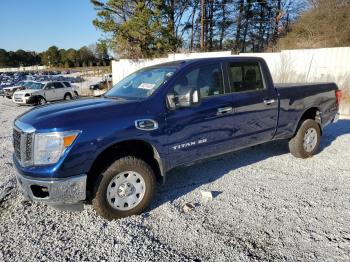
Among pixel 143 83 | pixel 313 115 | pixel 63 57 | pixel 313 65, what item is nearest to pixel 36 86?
pixel 313 65

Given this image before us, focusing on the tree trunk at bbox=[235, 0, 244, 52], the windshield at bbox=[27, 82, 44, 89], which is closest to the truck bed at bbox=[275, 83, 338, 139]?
the windshield at bbox=[27, 82, 44, 89]

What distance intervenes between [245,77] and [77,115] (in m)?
2.66

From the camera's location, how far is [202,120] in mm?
4004

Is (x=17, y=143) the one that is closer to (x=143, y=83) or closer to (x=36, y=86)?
(x=143, y=83)

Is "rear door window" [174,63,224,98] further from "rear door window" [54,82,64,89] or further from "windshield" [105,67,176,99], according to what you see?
"rear door window" [54,82,64,89]

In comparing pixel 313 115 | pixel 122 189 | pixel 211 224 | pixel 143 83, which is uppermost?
pixel 143 83

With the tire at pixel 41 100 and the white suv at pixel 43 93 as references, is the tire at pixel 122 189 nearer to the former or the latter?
the white suv at pixel 43 93

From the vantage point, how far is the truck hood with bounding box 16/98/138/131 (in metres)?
3.13

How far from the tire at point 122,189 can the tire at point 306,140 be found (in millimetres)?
3067

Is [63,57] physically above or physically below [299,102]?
above

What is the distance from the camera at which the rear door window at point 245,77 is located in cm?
449

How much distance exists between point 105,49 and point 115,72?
3494 mm

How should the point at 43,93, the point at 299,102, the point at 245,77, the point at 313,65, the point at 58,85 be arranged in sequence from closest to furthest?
1. the point at 245,77
2. the point at 299,102
3. the point at 313,65
4. the point at 43,93
5. the point at 58,85

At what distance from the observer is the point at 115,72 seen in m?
22.3
